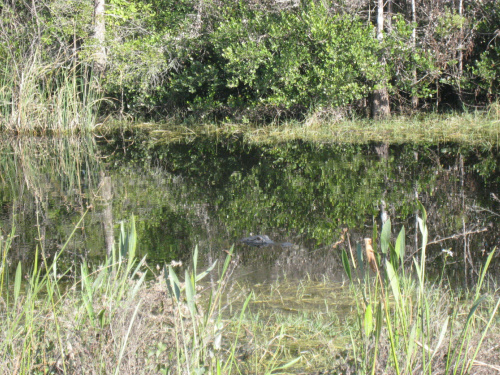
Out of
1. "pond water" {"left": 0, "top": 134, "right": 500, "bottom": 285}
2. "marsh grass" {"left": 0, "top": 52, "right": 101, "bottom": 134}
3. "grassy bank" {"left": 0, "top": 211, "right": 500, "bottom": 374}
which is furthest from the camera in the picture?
"marsh grass" {"left": 0, "top": 52, "right": 101, "bottom": 134}

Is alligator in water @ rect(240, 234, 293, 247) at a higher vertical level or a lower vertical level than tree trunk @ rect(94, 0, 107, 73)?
lower

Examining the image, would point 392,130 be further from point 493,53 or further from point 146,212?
point 146,212

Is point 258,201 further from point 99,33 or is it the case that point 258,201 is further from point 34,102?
point 99,33

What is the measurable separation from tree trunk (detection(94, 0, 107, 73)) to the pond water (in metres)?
5.12

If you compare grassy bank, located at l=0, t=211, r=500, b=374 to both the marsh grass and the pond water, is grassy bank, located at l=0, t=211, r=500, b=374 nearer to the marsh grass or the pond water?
the pond water

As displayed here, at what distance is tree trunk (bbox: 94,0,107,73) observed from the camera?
46.6 ft

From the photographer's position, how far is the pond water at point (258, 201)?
14.2 feet

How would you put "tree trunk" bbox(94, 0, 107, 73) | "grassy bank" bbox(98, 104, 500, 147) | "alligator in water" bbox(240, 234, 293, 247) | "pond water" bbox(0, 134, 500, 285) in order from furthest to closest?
"tree trunk" bbox(94, 0, 107, 73), "grassy bank" bbox(98, 104, 500, 147), "alligator in water" bbox(240, 234, 293, 247), "pond water" bbox(0, 134, 500, 285)

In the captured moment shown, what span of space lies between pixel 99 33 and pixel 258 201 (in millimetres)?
10617

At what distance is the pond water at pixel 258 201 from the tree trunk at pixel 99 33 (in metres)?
5.12

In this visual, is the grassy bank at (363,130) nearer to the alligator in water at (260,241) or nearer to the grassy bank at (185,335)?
the alligator in water at (260,241)

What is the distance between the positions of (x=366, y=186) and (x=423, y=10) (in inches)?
297

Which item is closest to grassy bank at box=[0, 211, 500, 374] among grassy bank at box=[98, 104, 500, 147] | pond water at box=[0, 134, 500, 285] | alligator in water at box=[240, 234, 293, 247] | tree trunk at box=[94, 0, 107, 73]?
pond water at box=[0, 134, 500, 285]

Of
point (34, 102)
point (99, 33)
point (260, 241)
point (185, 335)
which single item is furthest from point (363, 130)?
point (185, 335)
